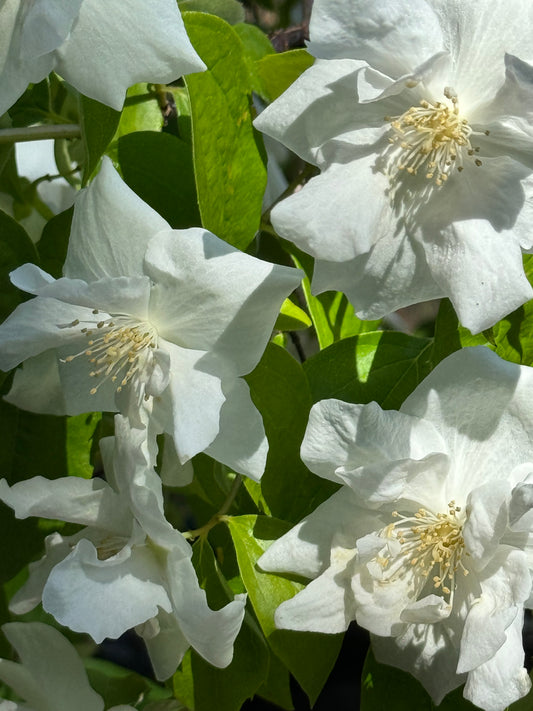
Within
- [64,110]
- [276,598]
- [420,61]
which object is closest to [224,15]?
[64,110]

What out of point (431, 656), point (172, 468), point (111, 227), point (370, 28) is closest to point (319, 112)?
point (370, 28)

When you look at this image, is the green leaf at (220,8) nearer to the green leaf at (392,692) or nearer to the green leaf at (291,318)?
the green leaf at (291,318)

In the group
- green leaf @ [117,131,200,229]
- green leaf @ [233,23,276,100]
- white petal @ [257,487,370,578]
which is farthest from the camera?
green leaf @ [233,23,276,100]

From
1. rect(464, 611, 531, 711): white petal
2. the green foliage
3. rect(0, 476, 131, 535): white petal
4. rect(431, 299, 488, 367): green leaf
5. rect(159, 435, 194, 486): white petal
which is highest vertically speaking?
rect(431, 299, 488, 367): green leaf

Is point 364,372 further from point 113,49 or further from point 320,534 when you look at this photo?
point 113,49

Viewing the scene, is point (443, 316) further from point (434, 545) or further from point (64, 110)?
point (64, 110)

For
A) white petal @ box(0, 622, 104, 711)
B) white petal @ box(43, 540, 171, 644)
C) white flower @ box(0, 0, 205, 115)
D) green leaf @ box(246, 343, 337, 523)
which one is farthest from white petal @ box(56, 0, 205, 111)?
white petal @ box(0, 622, 104, 711)

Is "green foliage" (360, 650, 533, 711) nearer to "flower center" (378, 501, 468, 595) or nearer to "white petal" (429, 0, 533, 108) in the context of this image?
"flower center" (378, 501, 468, 595)
